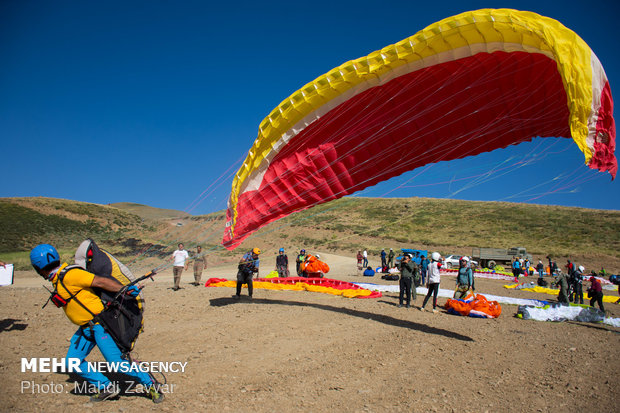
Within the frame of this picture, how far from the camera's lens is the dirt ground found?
328 cm

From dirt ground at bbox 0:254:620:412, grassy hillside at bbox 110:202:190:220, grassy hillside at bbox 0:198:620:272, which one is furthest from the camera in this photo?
grassy hillside at bbox 110:202:190:220

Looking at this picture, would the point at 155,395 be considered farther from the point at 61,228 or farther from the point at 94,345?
the point at 61,228

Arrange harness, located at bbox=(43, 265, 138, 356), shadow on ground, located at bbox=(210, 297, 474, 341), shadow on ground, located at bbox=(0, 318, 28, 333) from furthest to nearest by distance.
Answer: shadow on ground, located at bbox=(210, 297, 474, 341) → shadow on ground, located at bbox=(0, 318, 28, 333) → harness, located at bbox=(43, 265, 138, 356)

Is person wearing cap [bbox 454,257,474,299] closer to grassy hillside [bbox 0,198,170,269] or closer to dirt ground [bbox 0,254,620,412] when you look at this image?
dirt ground [bbox 0,254,620,412]

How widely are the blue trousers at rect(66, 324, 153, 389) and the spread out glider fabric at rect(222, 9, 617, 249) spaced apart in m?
3.10

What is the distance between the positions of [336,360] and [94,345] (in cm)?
267

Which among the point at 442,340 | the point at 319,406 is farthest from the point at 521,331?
the point at 319,406

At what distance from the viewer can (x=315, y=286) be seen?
34.6 ft

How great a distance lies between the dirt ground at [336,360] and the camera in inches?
129

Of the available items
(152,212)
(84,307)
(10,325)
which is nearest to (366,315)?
(84,307)

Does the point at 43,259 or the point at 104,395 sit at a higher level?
the point at 43,259

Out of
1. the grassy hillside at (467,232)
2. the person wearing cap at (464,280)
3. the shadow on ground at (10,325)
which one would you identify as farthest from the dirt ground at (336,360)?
the grassy hillside at (467,232)

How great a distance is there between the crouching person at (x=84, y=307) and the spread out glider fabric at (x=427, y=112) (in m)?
3.10

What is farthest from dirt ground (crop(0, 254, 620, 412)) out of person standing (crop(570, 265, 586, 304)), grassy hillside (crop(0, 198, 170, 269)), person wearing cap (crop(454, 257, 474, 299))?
grassy hillside (crop(0, 198, 170, 269))
